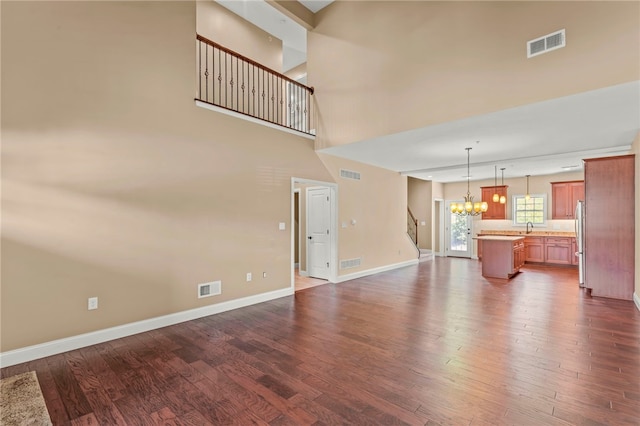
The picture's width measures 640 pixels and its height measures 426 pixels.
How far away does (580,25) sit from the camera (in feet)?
10.8

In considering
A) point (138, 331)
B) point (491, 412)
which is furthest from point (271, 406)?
point (138, 331)

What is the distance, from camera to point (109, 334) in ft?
11.5

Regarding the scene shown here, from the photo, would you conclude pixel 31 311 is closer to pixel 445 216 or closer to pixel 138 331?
pixel 138 331

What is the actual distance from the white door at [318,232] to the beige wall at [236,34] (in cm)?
335

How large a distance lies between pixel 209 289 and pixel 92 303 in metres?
1.39

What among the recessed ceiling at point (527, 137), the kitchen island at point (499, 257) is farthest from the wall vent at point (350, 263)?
the kitchen island at point (499, 257)

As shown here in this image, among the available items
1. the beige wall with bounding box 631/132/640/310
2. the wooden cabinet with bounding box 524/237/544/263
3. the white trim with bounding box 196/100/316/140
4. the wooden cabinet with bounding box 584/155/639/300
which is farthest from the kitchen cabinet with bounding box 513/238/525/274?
the white trim with bounding box 196/100/316/140

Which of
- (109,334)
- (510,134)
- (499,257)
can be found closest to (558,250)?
(499,257)

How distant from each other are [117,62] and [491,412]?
5.10 metres

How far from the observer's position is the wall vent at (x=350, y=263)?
22.0ft

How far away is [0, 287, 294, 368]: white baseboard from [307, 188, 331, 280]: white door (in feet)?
7.12

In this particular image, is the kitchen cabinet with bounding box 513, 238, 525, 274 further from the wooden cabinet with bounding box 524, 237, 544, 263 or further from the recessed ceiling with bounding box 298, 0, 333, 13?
the recessed ceiling with bounding box 298, 0, 333, 13

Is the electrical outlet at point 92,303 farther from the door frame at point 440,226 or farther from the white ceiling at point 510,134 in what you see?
the door frame at point 440,226

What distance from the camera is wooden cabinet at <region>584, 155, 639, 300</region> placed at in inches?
200
